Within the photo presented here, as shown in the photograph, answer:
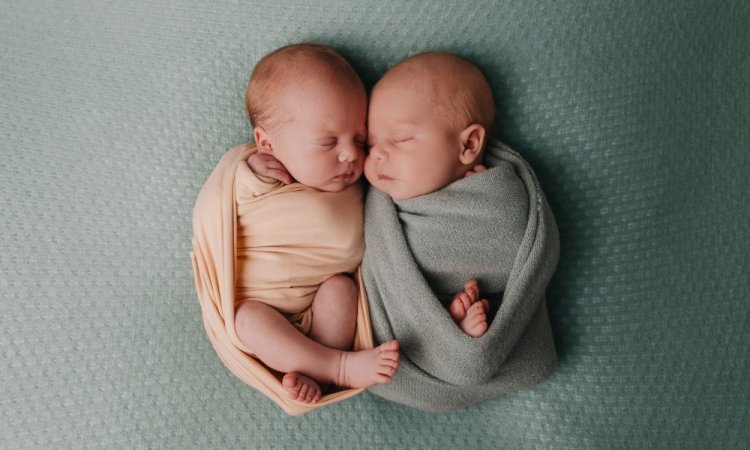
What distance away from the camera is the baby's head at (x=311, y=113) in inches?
42.8

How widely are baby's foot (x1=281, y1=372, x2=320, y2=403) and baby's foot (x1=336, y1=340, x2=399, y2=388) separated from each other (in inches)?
2.3

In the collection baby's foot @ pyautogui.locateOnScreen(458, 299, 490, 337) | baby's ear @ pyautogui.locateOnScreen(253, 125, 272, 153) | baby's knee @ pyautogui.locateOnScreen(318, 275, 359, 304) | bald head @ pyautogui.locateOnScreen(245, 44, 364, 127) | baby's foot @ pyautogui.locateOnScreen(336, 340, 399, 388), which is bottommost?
baby's foot @ pyautogui.locateOnScreen(336, 340, 399, 388)

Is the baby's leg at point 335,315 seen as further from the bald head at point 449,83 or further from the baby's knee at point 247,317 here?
the bald head at point 449,83

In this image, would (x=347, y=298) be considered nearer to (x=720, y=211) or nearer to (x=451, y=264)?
(x=451, y=264)

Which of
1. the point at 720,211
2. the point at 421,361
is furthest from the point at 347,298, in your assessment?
the point at 720,211

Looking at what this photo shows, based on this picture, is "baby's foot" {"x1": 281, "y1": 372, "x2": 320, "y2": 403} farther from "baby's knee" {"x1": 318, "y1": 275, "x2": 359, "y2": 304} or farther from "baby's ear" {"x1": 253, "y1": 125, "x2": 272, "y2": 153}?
"baby's ear" {"x1": 253, "y1": 125, "x2": 272, "y2": 153}

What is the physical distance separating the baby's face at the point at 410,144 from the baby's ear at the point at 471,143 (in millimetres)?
12

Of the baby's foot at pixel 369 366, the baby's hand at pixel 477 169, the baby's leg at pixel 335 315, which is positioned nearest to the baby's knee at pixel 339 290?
the baby's leg at pixel 335 315

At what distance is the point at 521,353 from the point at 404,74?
0.61 metres

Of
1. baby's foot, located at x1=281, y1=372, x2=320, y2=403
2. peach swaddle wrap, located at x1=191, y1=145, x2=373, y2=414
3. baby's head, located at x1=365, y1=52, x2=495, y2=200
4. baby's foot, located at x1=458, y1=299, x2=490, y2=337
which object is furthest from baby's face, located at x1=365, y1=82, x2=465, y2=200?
baby's foot, located at x1=281, y1=372, x2=320, y2=403

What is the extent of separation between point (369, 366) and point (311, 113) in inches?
19.6

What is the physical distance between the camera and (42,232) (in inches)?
48.0

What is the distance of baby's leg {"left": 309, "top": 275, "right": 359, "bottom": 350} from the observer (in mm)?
1130

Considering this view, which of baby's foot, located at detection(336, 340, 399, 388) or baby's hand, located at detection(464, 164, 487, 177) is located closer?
baby's foot, located at detection(336, 340, 399, 388)
